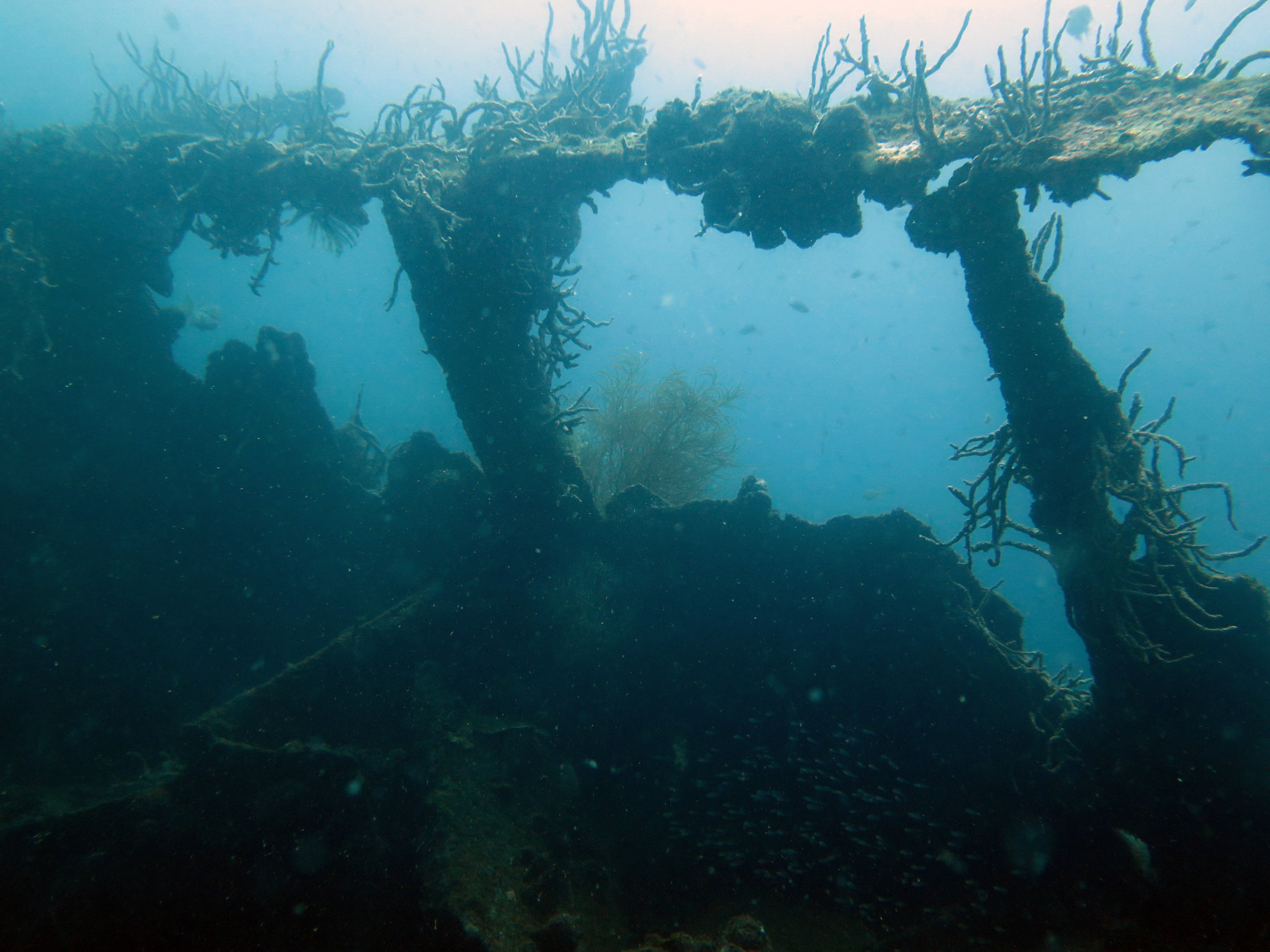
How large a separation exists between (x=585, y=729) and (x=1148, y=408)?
13179cm

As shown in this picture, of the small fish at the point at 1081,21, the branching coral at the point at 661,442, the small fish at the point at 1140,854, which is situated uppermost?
the small fish at the point at 1081,21

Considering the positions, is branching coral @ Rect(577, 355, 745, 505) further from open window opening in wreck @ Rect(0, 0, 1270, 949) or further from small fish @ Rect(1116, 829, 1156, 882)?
small fish @ Rect(1116, 829, 1156, 882)

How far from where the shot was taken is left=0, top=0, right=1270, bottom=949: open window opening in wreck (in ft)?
12.6

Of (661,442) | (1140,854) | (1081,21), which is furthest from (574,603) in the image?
(1081,21)

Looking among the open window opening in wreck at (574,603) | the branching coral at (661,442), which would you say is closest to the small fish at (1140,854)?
the open window opening in wreck at (574,603)

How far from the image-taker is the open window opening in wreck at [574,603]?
3846 millimetres

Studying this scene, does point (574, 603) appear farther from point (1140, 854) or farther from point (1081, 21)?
point (1081, 21)

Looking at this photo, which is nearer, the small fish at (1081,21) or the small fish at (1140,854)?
the small fish at (1140,854)

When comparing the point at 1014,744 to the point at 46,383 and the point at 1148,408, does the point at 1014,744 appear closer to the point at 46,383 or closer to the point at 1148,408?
the point at 46,383

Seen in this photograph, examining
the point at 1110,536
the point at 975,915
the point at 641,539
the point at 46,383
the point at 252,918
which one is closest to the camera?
the point at 252,918

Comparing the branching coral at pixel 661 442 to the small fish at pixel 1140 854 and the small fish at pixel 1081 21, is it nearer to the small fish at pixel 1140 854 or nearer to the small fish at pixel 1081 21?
the small fish at pixel 1140 854

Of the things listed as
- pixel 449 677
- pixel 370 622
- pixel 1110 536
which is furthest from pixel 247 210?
pixel 1110 536

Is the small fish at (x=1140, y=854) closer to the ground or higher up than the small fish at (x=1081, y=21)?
closer to the ground

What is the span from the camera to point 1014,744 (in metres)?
4.76
